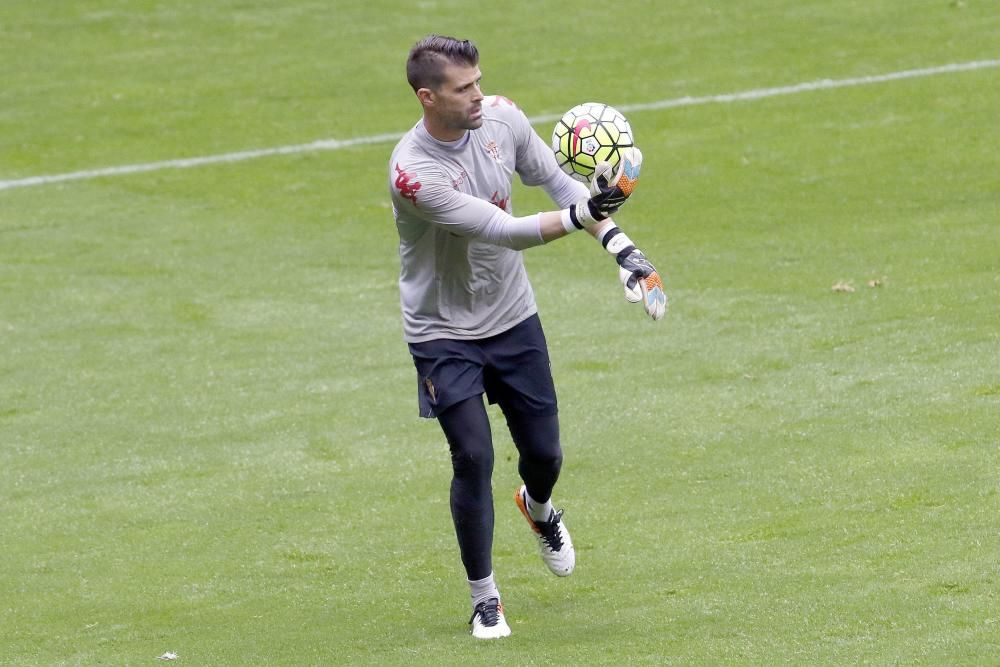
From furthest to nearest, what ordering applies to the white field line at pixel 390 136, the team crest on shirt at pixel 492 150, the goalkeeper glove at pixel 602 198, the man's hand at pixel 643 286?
1. the white field line at pixel 390 136
2. the team crest on shirt at pixel 492 150
3. the man's hand at pixel 643 286
4. the goalkeeper glove at pixel 602 198

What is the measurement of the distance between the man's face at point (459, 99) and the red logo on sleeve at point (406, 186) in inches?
11.8

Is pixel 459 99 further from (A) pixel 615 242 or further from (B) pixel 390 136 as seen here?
(B) pixel 390 136

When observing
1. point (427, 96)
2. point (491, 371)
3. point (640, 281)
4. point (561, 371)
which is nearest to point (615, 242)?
point (640, 281)

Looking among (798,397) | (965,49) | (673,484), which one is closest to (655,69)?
(965,49)

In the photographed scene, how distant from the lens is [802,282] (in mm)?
13727

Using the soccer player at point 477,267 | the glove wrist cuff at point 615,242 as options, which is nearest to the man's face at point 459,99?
the soccer player at point 477,267

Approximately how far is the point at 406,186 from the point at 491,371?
3.39 feet

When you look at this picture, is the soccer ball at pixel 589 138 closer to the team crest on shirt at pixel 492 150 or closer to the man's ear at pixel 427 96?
the team crest on shirt at pixel 492 150

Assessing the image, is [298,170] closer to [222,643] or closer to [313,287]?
[313,287]

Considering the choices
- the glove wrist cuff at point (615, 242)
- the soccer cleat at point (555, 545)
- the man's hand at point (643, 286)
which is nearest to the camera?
the man's hand at point (643, 286)

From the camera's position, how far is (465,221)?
668 cm

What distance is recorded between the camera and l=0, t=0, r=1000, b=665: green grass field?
7520 mm

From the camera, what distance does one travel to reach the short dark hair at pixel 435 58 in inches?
265

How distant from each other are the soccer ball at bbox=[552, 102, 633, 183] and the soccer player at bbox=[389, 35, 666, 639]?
0.09 meters
